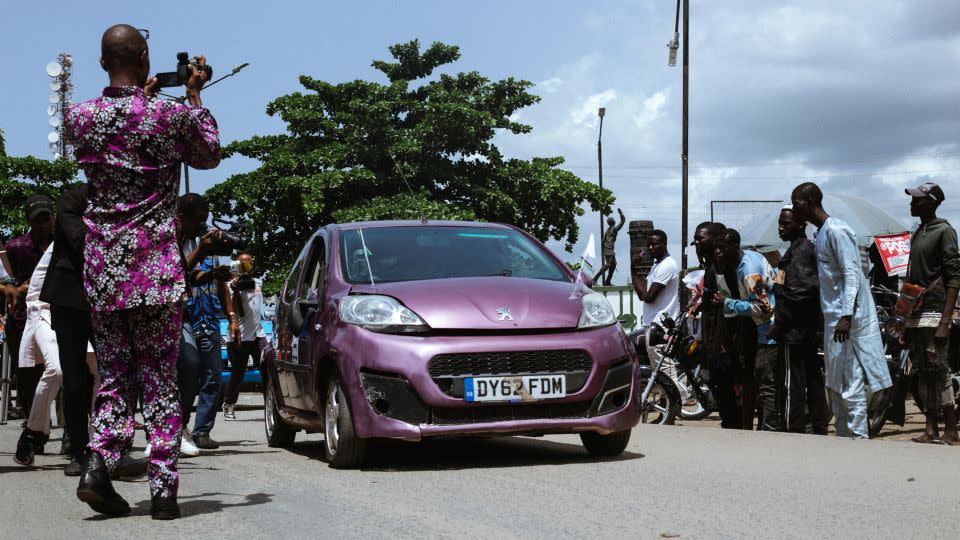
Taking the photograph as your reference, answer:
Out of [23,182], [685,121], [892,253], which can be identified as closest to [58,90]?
Result: [23,182]

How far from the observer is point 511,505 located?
573cm

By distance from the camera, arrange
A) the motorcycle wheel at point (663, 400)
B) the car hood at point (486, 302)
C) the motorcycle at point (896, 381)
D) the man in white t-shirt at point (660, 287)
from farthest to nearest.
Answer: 1. the man in white t-shirt at point (660, 287)
2. the motorcycle wheel at point (663, 400)
3. the motorcycle at point (896, 381)
4. the car hood at point (486, 302)

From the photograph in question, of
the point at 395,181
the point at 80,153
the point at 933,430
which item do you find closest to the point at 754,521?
the point at 80,153

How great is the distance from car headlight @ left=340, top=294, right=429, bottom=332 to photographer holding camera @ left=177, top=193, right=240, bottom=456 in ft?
2.65

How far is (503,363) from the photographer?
23.5 feet

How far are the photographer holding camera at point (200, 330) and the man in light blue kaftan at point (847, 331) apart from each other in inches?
174

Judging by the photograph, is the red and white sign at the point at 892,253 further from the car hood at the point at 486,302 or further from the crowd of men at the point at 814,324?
the car hood at the point at 486,302

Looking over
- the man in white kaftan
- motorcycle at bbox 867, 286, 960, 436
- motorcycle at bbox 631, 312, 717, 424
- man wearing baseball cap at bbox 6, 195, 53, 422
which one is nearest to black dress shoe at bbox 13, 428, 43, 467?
the man in white kaftan

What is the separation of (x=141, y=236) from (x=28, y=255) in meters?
4.98

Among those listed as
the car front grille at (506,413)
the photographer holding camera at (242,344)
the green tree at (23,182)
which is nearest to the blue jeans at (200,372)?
the car front grille at (506,413)

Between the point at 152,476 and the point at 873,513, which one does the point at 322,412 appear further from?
the point at 873,513

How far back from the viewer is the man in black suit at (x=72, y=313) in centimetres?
666

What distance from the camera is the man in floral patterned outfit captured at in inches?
211

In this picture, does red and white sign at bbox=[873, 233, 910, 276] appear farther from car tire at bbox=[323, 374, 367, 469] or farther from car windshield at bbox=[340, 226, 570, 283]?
car tire at bbox=[323, 374, 367, 469]
